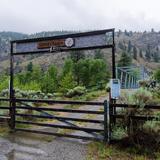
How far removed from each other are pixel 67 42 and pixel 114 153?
3766 mm

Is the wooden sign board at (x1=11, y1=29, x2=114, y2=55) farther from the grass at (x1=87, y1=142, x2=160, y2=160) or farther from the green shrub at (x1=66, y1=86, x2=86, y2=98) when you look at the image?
the green shrub at (x1=66, y1=86, x2=86, y2=98)

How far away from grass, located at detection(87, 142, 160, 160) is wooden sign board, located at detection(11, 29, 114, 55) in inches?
111

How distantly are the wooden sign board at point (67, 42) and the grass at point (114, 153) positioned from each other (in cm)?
281

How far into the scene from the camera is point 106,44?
9.62 m

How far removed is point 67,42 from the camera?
1041 centimetres

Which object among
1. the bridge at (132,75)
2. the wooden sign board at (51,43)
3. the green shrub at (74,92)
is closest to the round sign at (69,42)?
the wooden sign board at (51,43)

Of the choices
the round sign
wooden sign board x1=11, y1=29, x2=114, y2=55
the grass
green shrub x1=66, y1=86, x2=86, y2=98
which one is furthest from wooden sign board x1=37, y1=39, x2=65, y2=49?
green shrub x1=66, y1=86, x2=86, y2=98

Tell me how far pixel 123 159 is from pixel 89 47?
11.6 ft

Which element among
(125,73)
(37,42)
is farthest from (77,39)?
(125,73)

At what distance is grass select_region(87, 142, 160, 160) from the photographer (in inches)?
316

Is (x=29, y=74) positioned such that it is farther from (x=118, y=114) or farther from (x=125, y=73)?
(x=118, y=114)

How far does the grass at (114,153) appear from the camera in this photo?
802 centimetres

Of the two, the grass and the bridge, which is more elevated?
the bridge

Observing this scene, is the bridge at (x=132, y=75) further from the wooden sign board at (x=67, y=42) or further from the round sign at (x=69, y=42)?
the round sign at (x=69, y=42)
